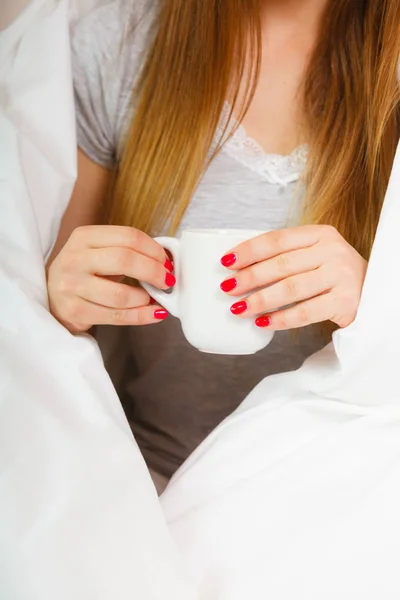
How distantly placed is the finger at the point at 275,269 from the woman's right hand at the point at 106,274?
57 millimetres

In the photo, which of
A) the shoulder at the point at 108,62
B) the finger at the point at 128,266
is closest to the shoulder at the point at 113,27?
the shoulder at the point at 108,62

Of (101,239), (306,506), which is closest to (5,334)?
(101,239)

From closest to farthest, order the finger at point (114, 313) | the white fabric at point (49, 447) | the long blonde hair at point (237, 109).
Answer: the white fabric at point (49, 447)
the finger at point (114, 313)
the long blonde hair at point (237, 109)

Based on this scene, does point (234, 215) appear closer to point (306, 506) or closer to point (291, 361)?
point (291, 361)

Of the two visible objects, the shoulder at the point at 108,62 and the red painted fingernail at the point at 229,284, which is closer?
the red painted fingernail at the point at 229,284

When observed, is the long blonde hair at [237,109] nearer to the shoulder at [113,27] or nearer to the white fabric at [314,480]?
the shoulder at [113,27]

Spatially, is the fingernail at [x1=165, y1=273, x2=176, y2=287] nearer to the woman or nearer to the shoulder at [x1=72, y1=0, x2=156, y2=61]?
the woman

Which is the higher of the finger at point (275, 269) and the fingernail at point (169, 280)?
the finger at point (275, 269)

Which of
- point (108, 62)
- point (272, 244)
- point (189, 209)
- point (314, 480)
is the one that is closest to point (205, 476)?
point (314, 480)

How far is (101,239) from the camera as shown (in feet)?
1.45

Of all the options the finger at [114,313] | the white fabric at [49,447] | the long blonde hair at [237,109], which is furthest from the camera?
the long blonde hair at [237,109]

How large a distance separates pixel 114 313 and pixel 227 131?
299 mm

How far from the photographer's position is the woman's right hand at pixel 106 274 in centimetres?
43

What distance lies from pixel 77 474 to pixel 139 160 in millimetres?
374
